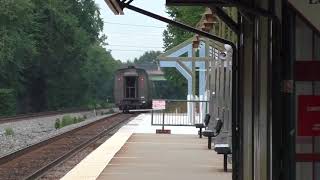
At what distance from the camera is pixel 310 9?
17.6ft

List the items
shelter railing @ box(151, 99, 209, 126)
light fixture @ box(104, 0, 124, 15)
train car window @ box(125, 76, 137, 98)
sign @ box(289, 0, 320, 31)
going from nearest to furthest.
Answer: sign @ box(289, 0, 320, 31), light fixture @ box(104, 0, 124, 15), shelter railing @ box(151, 99, 209, 126), train car window @ box(125, 76, 137, 98)

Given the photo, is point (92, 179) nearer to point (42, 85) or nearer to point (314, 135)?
point (314, 135)

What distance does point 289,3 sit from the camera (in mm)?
5574

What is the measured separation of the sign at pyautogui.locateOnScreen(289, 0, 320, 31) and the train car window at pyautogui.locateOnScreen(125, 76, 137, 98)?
173 ft

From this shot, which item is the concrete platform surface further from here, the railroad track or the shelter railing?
the shelter railing

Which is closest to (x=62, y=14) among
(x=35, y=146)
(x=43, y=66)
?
(x=43, y=66)

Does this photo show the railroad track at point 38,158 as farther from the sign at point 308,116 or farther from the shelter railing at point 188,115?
the sign at point 308,116

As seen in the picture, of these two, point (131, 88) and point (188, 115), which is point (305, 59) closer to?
point (188, 115)

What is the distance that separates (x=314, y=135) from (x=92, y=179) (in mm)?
7395

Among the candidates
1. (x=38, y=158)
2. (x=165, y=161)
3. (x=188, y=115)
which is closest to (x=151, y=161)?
(x=165, y=161)

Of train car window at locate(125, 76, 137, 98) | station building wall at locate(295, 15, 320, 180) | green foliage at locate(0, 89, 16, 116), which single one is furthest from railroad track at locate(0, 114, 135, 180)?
green foliage at locate(0, 89, 16, 116)

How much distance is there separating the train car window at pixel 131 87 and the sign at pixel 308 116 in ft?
172

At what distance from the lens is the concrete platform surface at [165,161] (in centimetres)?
1359

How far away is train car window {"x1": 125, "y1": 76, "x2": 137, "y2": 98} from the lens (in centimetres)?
5840
